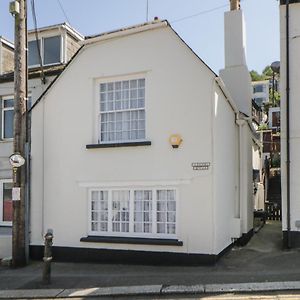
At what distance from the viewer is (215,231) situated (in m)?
10.1

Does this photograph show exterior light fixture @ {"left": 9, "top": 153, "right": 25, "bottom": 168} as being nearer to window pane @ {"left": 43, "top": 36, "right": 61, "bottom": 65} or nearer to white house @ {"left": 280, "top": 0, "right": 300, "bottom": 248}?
white house @ {"left": 280, "top": 0, "right": 300, "bottom": 248}

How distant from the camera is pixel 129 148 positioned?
11148mm

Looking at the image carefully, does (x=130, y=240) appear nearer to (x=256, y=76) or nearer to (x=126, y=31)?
(x=126, y=31)

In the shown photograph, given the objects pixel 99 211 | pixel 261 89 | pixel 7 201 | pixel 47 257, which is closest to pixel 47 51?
pixel 7 201

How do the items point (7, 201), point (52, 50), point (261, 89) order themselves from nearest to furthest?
point (7, 201), point (52, 50), point (261, 89)

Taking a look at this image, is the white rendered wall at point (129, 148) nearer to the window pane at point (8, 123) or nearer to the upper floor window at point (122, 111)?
the upper floor window at point (122, 111)

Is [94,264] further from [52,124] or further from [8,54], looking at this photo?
[8,54]

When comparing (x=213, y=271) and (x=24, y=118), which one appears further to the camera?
(x=24, y=118)

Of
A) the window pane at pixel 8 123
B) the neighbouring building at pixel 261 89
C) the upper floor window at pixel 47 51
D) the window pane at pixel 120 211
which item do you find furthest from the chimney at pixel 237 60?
the neighbouring building at pixel 261 89

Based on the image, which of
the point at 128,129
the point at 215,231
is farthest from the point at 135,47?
the point at 215,231

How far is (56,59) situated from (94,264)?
30.6ft

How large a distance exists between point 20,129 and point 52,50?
275 inches

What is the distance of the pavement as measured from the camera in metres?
8.19

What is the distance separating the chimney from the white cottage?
1774 mm
